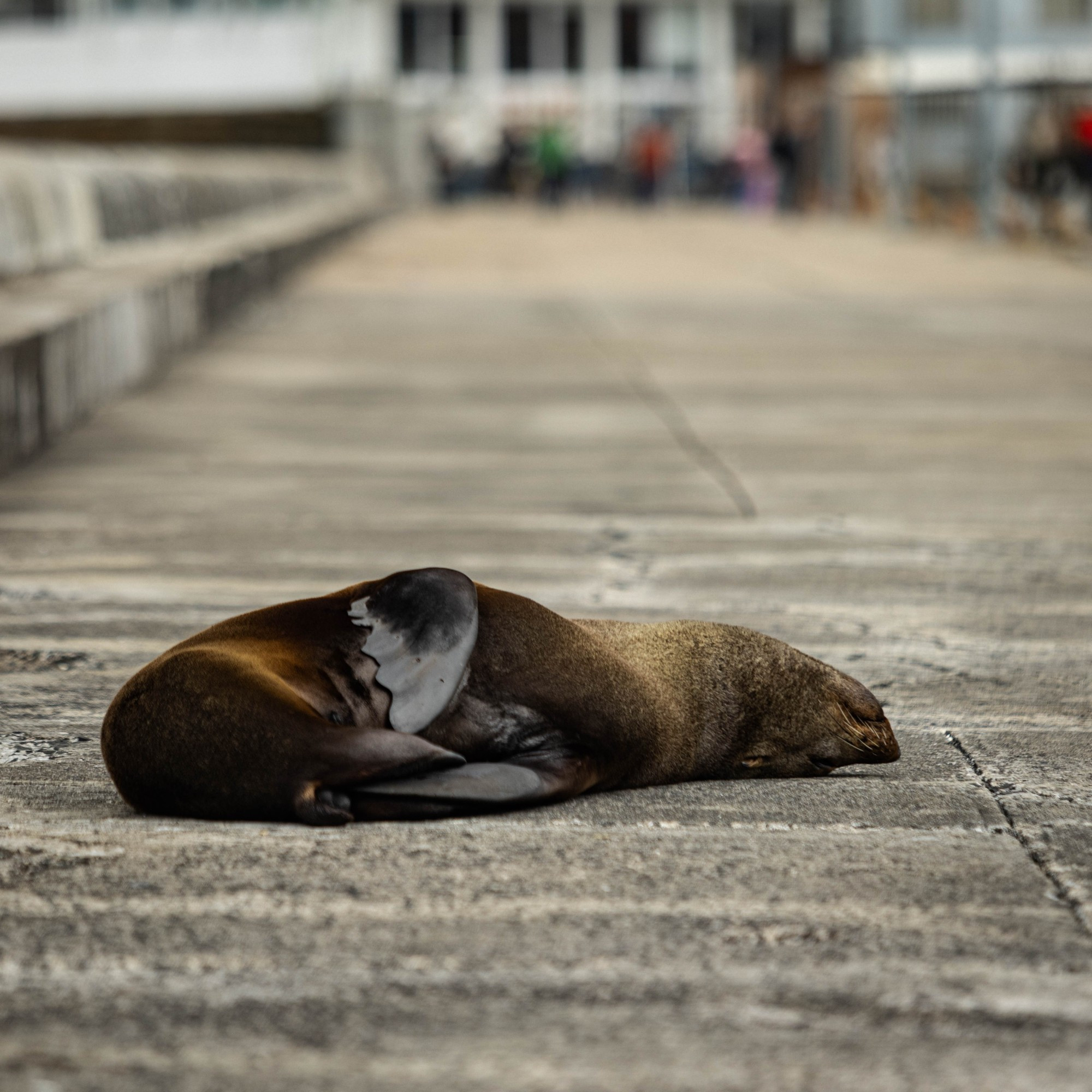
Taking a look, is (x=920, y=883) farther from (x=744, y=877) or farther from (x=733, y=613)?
(x=733, y=613)

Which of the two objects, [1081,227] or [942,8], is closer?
[1081,227]

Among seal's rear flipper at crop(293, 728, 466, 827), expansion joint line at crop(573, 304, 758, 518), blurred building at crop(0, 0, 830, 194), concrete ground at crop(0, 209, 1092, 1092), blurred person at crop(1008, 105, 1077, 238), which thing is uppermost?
blurred building at crop(0, 0, 830, 194)

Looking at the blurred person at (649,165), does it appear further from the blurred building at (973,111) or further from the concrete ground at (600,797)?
the concrete ground at (600,797)

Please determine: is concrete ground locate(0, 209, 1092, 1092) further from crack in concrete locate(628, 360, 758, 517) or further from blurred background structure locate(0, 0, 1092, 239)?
blurred background structure locate(0, 0, 1092, 239)

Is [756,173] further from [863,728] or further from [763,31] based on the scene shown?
[863,728]

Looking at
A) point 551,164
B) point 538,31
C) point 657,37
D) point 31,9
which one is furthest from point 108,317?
point 657,37

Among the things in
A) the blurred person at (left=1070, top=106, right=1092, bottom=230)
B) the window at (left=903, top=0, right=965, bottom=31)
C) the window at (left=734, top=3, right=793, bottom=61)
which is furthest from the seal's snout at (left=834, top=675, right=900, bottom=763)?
the window at (left=734, top=3, right=793, bottom=61)

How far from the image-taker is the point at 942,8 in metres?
37.0

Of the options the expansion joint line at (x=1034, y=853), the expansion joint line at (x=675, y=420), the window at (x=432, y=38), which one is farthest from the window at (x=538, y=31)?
the expansion joint line at (x=1034, y=853)

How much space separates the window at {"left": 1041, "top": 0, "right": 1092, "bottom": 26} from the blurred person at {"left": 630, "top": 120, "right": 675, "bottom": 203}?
1876 cm

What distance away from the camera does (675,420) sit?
31.2ft

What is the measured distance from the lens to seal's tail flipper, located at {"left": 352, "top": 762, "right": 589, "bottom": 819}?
3.10 meters

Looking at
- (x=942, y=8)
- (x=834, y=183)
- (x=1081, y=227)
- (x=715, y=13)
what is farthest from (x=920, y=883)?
(x=715, y=13)

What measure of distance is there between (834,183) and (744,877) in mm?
39223
